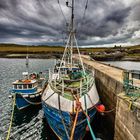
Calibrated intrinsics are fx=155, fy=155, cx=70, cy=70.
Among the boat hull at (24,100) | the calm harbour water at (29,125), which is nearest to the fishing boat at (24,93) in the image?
the boat hull at (24,100)

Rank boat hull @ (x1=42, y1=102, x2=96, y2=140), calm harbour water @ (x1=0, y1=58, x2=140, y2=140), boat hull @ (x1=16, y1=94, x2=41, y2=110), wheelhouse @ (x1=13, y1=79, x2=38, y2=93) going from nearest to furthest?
boat hull @ (x1=42, y1=102, x2=96, y2=140) < calm harbour water @ (x1=0, y1=58, x2=140, y2=140) < boat hull @ (x1=16, y1=94, x2=41, y2=110) < wheelhouse @ (x1=13, y1=79, x2=38, y2=93)

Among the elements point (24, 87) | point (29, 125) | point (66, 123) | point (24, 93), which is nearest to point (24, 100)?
point (24, 93)

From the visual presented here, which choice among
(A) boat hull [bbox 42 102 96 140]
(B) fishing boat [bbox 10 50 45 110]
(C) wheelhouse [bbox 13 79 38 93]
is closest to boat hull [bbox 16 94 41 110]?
(B) fishing boat [bbox 10 50 45 110]

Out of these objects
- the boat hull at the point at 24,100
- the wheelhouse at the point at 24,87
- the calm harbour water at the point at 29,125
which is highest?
the wheelhouse at the point at 24,87

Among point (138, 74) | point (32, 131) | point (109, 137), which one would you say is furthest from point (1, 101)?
point (138, 74)

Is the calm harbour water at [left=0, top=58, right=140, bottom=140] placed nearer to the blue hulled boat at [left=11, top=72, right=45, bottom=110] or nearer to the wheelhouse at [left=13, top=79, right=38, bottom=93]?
the blue hulled boat at [left=11, top=72, right=45, bottom=110]

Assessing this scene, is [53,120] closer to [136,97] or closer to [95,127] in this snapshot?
[95,127]

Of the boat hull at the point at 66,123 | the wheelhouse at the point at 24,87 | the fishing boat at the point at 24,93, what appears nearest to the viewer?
the boat hull at the point at 66,123

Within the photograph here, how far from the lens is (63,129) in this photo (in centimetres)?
1091

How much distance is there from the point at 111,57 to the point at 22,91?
102 m

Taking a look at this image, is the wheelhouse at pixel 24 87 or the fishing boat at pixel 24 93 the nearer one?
the fishing boat at pixel 24 93

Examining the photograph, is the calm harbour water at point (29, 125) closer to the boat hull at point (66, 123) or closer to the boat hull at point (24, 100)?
the boat hull at point (24, 100)

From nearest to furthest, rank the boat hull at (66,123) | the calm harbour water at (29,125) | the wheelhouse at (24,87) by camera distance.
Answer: the boat hull at (66,123) < the calm harbour water at (29,125) < the wheelhouse at (24,87)

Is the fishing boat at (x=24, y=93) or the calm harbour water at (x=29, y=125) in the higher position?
the fishing boat at (x=24, y=93)
